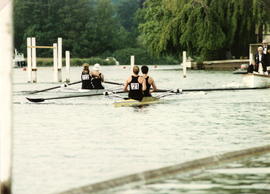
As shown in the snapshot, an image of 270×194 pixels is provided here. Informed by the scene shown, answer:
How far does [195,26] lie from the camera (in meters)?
61.7

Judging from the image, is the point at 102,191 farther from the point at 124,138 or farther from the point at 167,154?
the point at 124,138

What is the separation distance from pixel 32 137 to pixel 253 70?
24.2 meters

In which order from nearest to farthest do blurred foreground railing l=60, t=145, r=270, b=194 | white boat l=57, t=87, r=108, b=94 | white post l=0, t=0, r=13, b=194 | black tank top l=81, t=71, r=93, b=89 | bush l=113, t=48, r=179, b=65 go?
white post l=0, t=0, r=13, b=194 → blurred foreground railing l=60, t=145, r=270, b=194 → black tank top l=81, t=71, r=93, b=89 → white boat l=57, t=87, r=108, b=94 → bush l=113, t=48, r=179, b=65

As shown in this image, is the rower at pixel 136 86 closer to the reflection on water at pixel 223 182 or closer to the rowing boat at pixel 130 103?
the rowing boat at pixel 130 103

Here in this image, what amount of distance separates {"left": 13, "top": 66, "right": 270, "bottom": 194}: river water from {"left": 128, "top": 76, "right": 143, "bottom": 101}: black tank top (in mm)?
528

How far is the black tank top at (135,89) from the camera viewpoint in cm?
2542

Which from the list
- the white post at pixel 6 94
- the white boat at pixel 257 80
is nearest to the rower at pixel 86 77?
the white boat at pixel 257 80

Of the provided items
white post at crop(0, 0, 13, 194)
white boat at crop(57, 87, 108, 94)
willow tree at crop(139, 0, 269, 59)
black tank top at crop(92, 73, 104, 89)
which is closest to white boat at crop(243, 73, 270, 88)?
white boat at crop(57, 87, 108, 94)

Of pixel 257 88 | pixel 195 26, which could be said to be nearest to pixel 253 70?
pixel 257 88

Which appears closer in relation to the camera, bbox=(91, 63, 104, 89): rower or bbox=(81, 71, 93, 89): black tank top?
bbox=(81, 71, 93, 89): black tank top

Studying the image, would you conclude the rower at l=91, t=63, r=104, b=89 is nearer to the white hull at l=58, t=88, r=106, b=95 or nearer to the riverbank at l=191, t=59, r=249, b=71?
the white hull at l=58, t=88, r=106, b=95

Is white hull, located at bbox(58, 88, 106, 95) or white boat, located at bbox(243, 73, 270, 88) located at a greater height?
white boat, located at bbox(243, 73, 270, 88)

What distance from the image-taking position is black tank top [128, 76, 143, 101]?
2542 centimetres

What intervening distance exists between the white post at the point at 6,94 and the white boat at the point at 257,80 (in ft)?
93.0
